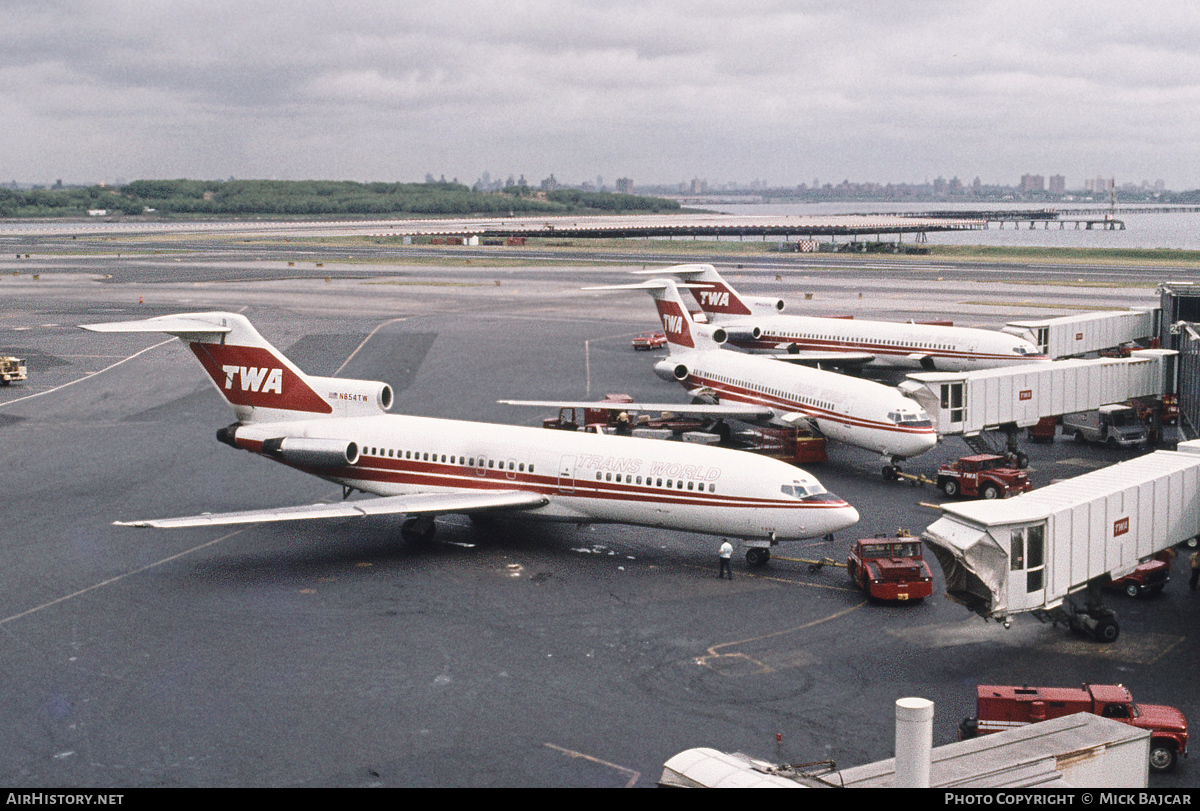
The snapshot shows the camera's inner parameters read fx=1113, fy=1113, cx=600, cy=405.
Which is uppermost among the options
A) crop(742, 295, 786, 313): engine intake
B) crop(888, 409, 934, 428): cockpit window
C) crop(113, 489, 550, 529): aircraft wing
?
crop(742, 295, 786, 313): engine intake

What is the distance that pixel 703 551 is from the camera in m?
34.8

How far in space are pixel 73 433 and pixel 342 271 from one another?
90.3 metres

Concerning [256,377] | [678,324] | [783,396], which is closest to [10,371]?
[256,377]

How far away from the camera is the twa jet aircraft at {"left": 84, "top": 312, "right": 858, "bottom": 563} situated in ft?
107

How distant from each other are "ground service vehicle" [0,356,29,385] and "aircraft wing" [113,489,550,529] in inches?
1393

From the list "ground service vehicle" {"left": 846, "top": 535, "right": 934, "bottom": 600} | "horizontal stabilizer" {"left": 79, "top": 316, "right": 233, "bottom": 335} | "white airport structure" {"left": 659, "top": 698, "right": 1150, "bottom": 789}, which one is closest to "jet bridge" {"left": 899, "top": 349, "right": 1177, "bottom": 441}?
"ground service vehicle" {"left": 846, "top": 535, "right": 934, "bottom": 600}

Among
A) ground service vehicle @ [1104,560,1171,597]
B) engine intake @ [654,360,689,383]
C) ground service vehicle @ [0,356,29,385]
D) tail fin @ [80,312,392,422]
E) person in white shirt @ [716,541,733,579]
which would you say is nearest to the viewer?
ground service vehicle @ [1104,560,1171,597]

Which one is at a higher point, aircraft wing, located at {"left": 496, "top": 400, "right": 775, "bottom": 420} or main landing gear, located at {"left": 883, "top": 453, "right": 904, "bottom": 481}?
aircraft wing, located at {"left": 496, "top": 400, "right": 775, "bottom": 420}

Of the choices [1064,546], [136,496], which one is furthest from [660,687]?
[136,496]

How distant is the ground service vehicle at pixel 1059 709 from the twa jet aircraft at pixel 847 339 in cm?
3780

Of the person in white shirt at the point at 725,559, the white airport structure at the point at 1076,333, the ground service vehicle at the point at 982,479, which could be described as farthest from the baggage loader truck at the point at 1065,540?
the white airport structure at the point at 1076,333

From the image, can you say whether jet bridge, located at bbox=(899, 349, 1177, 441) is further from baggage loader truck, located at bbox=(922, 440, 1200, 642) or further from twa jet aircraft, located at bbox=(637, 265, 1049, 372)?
baggage loader truck, located at bbox=(922, 440, 1200, 642)

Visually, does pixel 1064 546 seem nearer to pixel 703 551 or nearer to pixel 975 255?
pixel 703 551

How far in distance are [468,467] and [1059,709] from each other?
19599 mm
